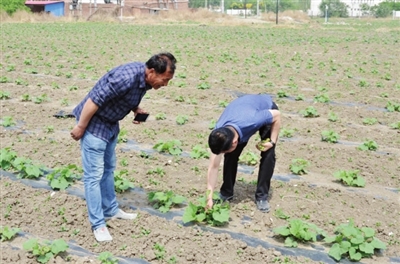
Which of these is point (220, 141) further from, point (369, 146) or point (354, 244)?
point (369, 146)

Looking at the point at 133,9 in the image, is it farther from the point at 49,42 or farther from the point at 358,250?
the point at 358,250

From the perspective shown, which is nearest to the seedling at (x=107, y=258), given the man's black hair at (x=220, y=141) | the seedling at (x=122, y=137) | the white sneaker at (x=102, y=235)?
the white sneaker at (x=102, y=235)

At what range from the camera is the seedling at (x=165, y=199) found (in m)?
5.41

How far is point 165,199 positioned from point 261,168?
3.24ft

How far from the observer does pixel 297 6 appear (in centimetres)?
8906

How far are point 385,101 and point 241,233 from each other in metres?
6.64

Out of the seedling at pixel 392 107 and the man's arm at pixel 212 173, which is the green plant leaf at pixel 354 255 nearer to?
the man's arm at pixel 212 173

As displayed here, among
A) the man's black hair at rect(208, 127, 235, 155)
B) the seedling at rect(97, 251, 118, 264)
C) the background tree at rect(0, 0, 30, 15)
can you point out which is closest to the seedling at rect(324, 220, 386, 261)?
the man's black hair at rect(208, 127, 235, 155)

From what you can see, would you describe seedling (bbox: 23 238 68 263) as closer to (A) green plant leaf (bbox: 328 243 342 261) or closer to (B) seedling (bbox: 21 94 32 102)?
(A) green plant leaf (bbox: 328 243 342 261)

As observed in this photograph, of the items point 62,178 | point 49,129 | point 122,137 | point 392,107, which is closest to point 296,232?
point 62,178

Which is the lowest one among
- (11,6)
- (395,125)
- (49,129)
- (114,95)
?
(49,129)

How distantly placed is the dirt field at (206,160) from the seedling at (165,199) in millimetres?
91

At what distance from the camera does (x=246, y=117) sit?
4.92 meters

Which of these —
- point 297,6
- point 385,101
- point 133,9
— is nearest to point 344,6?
point 297,6
